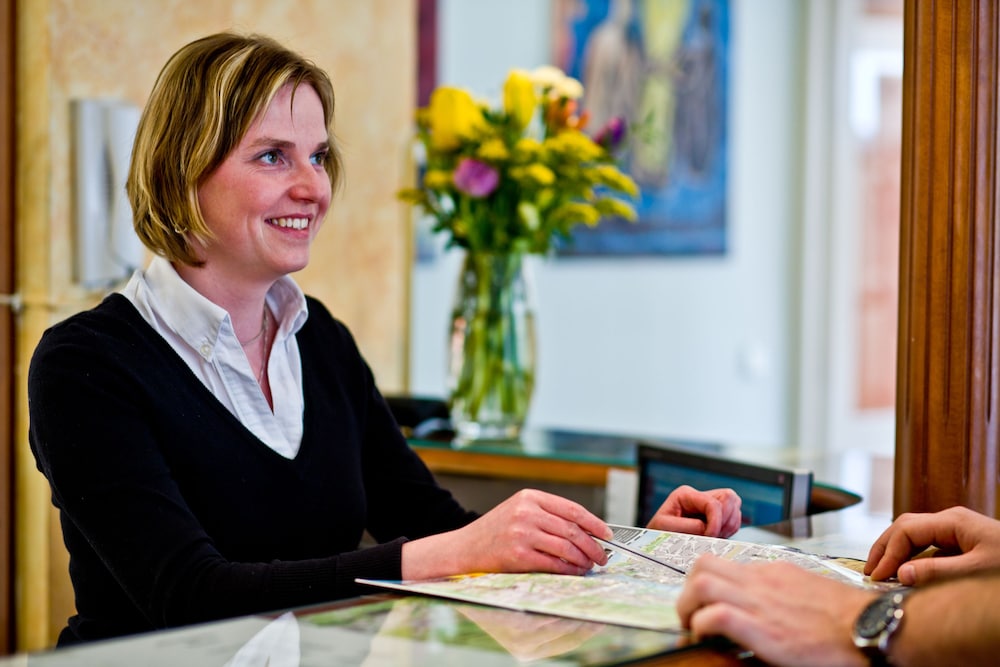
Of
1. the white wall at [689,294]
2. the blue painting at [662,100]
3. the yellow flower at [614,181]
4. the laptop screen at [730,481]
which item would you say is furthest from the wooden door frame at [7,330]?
the blue painting at [662,100]

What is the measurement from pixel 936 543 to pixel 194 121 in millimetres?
1028

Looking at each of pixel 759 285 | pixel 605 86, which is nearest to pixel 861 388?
pixel 759 285

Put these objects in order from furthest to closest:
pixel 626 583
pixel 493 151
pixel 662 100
Answer: pixel 662 100 → pixel 493 151 → pixel 626 583

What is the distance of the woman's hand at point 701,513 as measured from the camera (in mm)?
1420

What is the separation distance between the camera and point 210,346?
4.91 ft

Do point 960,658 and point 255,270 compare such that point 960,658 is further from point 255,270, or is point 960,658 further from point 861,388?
point 861,388

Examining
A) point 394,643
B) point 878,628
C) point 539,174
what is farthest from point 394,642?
point 539,174

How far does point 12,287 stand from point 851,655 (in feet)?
6.55

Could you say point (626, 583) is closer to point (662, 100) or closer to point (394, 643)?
point (394, 643)

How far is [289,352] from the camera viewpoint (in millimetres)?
1664

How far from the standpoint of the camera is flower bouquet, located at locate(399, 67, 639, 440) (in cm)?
249

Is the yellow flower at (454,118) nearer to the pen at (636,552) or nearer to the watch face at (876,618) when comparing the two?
the pen at (636,552)

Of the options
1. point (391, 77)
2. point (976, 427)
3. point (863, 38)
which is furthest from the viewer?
point (863, 38)

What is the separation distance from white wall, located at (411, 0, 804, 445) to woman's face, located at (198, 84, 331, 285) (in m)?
3.19
